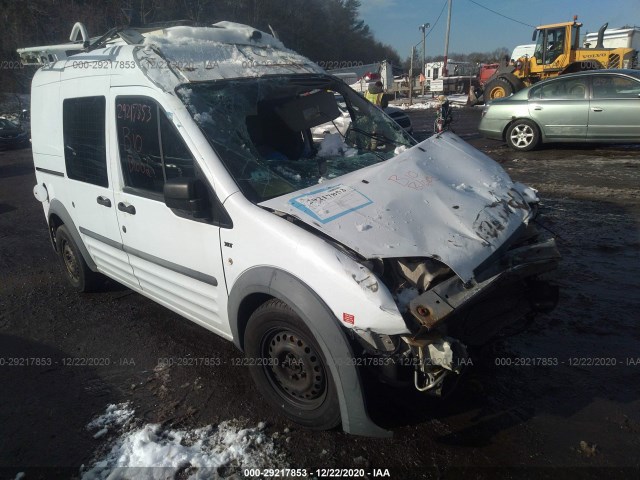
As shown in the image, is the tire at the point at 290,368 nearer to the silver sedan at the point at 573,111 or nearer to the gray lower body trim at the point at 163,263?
the gray lower body trim at the point at 163,263

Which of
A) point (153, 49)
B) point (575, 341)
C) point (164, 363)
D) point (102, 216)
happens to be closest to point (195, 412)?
point (164, 363)

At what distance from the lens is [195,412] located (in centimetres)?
285

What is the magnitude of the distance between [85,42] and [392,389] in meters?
4.03

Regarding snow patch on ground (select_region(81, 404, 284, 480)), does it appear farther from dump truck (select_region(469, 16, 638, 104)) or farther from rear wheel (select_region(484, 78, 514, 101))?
rear wheel (select_region(484, 78, 514, 101))

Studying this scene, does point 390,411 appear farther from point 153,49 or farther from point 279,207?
point 153,49

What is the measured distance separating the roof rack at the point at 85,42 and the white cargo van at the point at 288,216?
3 centimetres

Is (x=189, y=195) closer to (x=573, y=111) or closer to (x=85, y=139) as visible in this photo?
(x=85, y=139)

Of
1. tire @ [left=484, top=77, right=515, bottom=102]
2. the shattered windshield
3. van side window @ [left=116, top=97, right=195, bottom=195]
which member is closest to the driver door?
van side window @ [left=116, top=97, right=195, bottom=195]

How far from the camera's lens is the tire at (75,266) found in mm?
4422

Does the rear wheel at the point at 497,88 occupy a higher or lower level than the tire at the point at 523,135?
higher

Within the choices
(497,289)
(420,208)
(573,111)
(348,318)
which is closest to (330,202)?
(420,208)

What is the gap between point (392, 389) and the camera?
7.54ft

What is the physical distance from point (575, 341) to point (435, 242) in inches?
65.6

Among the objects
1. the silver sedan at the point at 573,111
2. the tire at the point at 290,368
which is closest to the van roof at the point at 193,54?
the tire at the point at 290,368
